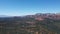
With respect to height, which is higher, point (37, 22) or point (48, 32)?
point (37, 22)

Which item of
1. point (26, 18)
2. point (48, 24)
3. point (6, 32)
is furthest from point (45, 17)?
point (6, 32)

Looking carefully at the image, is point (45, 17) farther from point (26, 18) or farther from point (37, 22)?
point (26, 18)

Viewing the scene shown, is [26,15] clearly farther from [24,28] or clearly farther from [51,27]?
[51,27]

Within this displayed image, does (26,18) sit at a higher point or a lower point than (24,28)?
higher

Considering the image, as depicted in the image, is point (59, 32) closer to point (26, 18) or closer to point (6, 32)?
point (26, 18)

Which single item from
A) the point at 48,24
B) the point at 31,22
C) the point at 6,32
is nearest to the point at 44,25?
the point at 48,24

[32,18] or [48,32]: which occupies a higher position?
[32,18]
